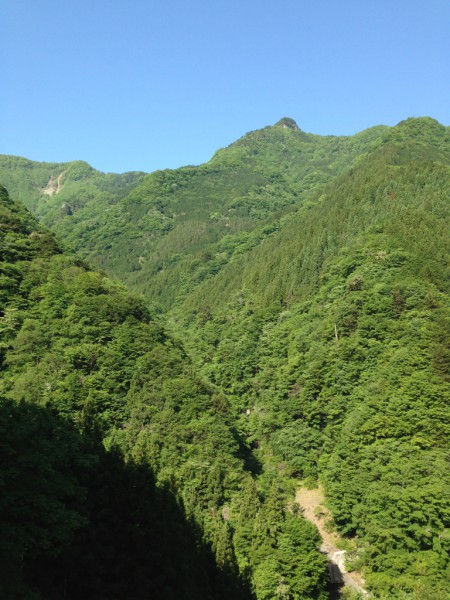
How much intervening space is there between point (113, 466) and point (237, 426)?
1892 inches

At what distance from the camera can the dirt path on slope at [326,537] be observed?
50.6 metres

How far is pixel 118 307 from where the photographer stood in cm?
7906

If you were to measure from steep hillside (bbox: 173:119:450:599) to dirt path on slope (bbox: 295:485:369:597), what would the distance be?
1.92m

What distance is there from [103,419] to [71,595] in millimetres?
39023

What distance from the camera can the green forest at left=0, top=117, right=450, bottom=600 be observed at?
25125 mm

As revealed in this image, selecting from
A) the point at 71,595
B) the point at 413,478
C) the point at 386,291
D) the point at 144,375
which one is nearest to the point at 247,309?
the point at 386,291

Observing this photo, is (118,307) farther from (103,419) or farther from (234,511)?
(234,511)

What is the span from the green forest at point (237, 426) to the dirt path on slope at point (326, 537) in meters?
1.16

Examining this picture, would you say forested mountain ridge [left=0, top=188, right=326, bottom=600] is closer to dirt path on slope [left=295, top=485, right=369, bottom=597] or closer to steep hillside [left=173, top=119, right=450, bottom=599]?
dirt path on slope [left=295, top=485, right=369, bottom=597]

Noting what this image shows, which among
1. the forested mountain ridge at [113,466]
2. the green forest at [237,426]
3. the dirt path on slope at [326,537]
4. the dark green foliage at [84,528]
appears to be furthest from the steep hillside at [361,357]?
the dark green foliage at [84,528]

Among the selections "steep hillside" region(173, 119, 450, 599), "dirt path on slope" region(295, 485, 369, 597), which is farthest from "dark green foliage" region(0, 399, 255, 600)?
"steep hillside" region(173, 119, 450, 599)

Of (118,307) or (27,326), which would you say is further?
(118,307)

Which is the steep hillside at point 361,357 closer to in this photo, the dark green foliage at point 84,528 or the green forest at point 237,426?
the green forest at point 237,426

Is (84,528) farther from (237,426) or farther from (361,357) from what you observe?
(361,357)
